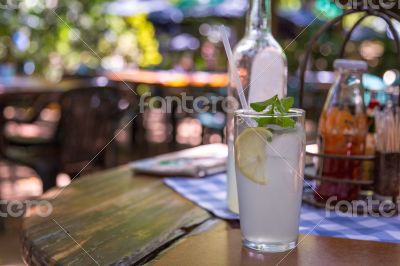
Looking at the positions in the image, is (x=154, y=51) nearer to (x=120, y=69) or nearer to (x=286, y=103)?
(x=120, y=69)

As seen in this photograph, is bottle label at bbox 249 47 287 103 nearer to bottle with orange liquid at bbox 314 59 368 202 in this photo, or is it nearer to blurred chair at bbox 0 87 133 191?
bottle with orange liquid at bbox 314 59 368 202

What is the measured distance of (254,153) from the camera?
0.77 meters

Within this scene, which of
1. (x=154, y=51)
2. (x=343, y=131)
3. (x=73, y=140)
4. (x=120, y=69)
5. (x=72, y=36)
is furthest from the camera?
(x=154, y=51)

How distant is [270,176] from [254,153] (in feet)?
0.12

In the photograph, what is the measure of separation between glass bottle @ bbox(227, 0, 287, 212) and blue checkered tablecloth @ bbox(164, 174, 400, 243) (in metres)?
0.05

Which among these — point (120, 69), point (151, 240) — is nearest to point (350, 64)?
point (151, 240)

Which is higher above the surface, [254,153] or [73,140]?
[254,153]

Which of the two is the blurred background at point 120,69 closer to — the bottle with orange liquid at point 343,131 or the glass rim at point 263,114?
the bottle with orange liquid at point 343,131

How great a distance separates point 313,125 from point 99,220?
13.0ft

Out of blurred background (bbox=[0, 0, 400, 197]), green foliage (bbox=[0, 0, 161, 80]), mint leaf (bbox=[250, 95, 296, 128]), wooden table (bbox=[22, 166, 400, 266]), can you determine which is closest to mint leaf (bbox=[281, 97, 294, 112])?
mint leaf (bbox=[250, 95, 296, 128])

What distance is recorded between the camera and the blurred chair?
2768 millimetres

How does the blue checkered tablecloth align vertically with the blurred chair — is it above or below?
above

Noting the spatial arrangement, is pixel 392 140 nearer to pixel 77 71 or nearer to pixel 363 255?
pixel 363 255

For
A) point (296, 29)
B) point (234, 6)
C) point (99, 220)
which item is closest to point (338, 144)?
point (99, 220)
